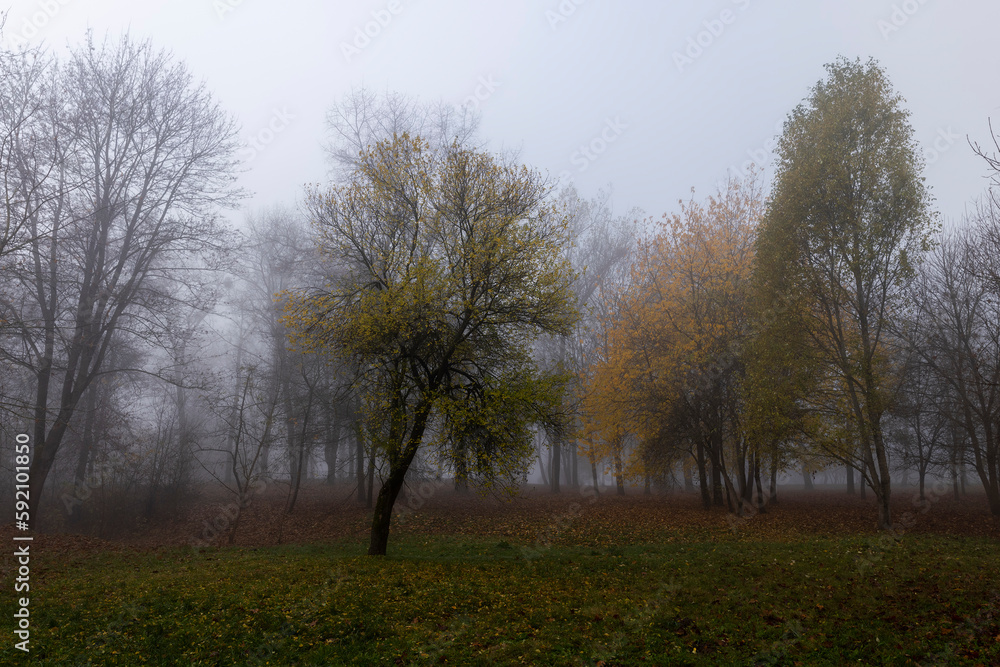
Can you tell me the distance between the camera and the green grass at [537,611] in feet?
23.1

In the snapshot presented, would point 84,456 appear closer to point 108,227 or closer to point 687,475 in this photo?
point 108,227

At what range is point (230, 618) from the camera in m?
8.05

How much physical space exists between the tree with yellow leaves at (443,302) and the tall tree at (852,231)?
9.11 meters

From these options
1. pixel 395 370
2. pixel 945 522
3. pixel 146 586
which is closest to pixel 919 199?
pixel 945 522

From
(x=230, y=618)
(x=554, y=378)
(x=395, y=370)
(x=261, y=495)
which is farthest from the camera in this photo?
(x=261, y=495)

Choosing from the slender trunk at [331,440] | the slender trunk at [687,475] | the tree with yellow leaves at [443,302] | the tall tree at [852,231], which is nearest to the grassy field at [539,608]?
the tree with yellow leaves at [443,302]

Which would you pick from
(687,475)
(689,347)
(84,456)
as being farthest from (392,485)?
(687,475)

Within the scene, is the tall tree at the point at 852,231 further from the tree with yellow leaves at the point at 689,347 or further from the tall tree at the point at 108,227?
the tall tree at the point at 108,227

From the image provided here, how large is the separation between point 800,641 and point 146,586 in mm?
10591

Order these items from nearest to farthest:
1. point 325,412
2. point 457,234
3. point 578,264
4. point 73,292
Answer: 1. point 457,234
2. point 73,292
3. point 325,412
4. point 578,264

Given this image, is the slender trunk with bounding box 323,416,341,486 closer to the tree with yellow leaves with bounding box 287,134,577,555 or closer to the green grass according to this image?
the tree with yellow leaves with bounding box 287,134,577,555

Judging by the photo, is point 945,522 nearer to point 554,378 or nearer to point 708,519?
point 708,519

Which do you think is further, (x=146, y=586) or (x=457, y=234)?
(x=457, y=234)

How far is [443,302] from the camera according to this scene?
12.2m
